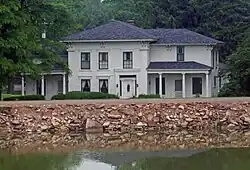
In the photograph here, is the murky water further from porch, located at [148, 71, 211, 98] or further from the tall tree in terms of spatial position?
porch, located at [148, 71, 211, 98]

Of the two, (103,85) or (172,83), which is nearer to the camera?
(103,85)

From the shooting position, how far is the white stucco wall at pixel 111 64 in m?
49.7

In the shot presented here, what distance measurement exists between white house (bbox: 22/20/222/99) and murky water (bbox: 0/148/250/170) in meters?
27.0

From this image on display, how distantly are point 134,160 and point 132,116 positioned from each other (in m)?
12.0

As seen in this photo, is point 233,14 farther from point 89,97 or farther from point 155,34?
point 89,97

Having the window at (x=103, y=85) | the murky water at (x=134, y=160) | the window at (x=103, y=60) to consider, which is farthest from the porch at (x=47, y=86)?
the murky water at (x=134, y=160)

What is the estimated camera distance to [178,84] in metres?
51.0

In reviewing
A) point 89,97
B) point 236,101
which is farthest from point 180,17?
point 236,101

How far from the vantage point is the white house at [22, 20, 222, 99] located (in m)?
49.6

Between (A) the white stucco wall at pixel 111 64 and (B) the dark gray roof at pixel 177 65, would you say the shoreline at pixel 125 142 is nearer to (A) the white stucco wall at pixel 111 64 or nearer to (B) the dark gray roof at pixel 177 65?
(B) the dark gray roof at pixel 177 65

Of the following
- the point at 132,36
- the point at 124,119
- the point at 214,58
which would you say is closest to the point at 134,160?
the point at 124,119

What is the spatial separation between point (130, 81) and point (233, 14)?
19.4 metres

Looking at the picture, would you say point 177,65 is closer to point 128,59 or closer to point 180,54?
point 180,54

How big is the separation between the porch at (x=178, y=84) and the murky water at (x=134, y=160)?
2798cm
